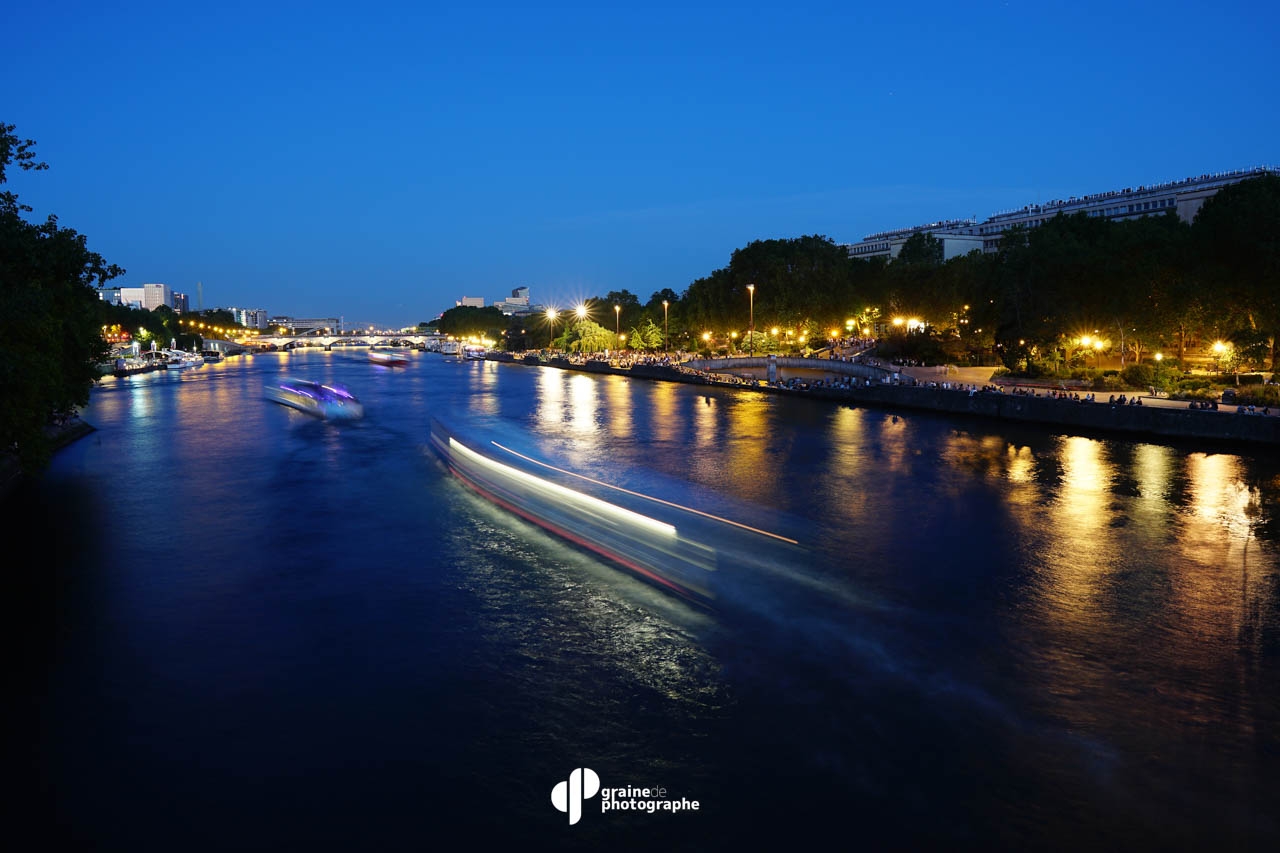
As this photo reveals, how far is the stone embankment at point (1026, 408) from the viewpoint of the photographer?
35469 mm

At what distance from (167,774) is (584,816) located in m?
4.85

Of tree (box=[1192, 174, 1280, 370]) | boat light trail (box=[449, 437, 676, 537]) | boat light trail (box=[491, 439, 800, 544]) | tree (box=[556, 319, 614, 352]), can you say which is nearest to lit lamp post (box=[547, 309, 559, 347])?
tree (box=[556, 319, 614, 352])

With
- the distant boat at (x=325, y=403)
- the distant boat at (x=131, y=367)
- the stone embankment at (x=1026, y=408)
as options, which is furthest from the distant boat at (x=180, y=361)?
the stone embankment at (x=1026, y=408)

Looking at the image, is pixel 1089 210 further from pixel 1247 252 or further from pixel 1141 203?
pixel 1247 252

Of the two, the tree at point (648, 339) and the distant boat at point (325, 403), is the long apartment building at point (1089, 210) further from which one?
the distant boat at point (325, 403)

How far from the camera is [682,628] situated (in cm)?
1359

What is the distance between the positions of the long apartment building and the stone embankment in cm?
4803

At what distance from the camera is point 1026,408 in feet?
150

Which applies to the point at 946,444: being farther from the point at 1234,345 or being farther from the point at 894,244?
the point at 894,244

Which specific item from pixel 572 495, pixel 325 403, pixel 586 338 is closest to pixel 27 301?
pixel 572 495

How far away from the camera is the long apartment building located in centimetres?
11950

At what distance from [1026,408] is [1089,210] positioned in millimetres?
120484

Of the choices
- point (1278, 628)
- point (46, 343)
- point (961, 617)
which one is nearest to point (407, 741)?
point (961, 617)

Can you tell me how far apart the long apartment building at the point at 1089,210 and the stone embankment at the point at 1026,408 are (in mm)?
48034
